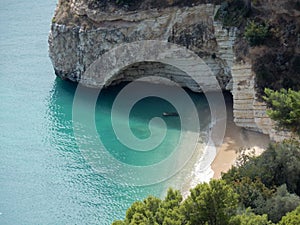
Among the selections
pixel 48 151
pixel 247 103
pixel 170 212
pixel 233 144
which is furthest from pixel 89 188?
pixel 247 103

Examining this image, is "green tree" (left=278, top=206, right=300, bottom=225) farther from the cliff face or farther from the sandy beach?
the cliff face

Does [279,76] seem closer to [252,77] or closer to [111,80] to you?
[252,77]

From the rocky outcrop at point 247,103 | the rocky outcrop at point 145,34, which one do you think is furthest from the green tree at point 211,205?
the rocky outcrop at point 145,34

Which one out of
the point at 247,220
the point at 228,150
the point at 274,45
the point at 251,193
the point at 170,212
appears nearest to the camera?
the point at 247,220

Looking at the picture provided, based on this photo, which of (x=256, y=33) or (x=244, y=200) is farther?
(x=256, y=33)

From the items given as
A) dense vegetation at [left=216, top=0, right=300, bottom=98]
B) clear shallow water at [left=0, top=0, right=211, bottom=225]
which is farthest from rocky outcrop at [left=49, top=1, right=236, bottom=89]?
clear shallow water at [left=0, top=0, right=211, bottom=225]

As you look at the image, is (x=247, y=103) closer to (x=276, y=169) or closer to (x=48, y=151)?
(x=276, y=169)
